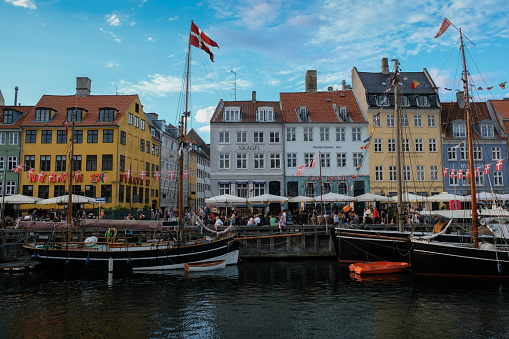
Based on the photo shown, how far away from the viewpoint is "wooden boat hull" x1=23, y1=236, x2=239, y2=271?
23562 millimetres

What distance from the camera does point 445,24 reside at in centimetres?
2080

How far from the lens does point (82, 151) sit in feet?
144

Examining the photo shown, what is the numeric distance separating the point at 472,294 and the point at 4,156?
44.7 meters

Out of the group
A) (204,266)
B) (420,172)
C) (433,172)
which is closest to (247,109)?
(420,172)

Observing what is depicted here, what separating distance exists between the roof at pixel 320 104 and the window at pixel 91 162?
20915 millimetres

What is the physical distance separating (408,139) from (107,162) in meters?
32.8

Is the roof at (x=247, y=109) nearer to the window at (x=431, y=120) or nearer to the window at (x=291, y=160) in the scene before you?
the window at (x=291, y=160)

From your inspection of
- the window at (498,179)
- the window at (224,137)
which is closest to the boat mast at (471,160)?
the window at (224,137)

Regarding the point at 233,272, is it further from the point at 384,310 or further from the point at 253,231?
the point at 384,310

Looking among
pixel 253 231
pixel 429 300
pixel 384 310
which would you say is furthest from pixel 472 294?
pixel 253 231

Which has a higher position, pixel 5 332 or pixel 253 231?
pixel 253 231

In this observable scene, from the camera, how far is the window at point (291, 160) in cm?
4538

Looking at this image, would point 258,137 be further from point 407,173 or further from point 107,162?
point 407,173

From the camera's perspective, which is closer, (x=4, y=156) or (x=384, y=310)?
(x=384, y=310)
